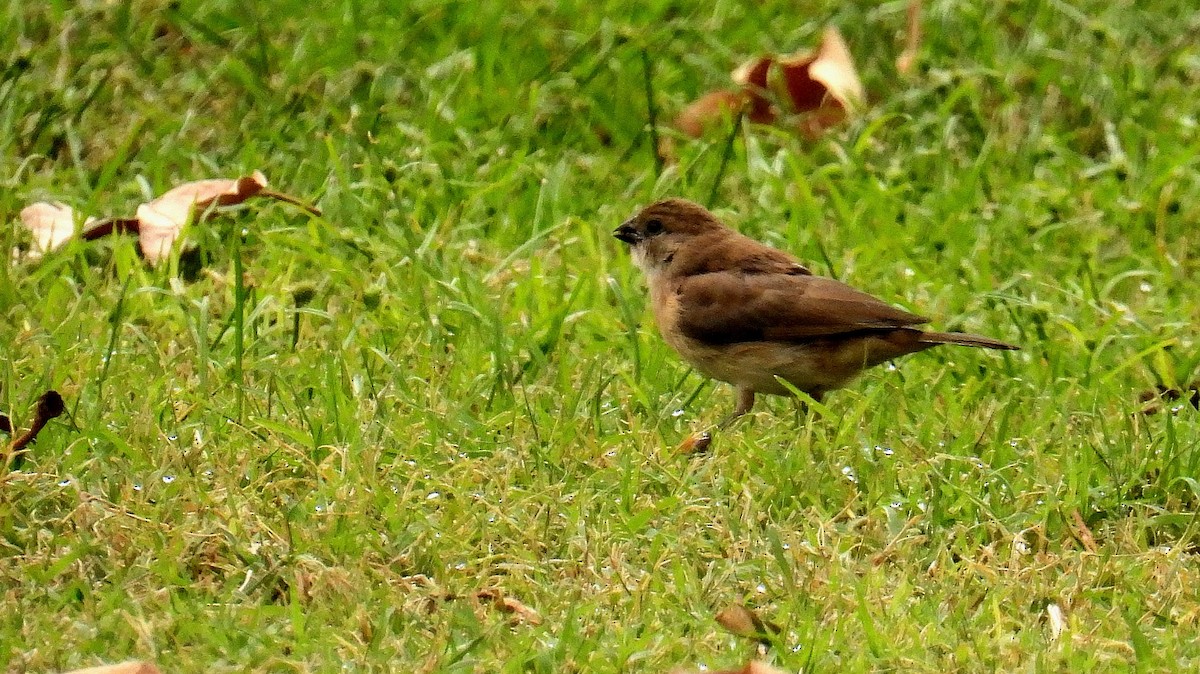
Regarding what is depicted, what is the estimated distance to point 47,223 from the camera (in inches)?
265

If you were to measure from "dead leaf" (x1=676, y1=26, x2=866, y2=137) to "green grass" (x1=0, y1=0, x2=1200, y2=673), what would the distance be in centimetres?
13

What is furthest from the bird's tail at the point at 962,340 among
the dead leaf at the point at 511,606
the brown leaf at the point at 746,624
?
the dead leaf at the point at 511,606

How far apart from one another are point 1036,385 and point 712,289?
1069 mm

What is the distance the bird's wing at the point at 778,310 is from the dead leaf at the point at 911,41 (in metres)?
2.30

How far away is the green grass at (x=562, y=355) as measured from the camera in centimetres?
448

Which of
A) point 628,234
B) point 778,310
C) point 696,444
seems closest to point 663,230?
point 628,234

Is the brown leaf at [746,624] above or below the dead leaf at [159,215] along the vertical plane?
below

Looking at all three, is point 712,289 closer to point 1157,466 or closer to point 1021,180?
point 1157,466

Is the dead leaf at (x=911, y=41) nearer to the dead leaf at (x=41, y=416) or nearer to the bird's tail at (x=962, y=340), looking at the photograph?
the bird's tail at (x=962, y=340)

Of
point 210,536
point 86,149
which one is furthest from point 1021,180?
point 210,536

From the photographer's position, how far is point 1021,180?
301 inches

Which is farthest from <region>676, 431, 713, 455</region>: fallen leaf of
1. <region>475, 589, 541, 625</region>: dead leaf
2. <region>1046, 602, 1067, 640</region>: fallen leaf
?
<region>1046, 602, 1067, 640</region>: fallen leaf

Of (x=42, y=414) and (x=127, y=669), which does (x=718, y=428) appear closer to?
(x=42, y=414)

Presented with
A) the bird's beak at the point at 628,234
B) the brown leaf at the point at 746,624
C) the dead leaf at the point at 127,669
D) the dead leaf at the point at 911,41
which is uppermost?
the dead leaf at the point at 127,669
